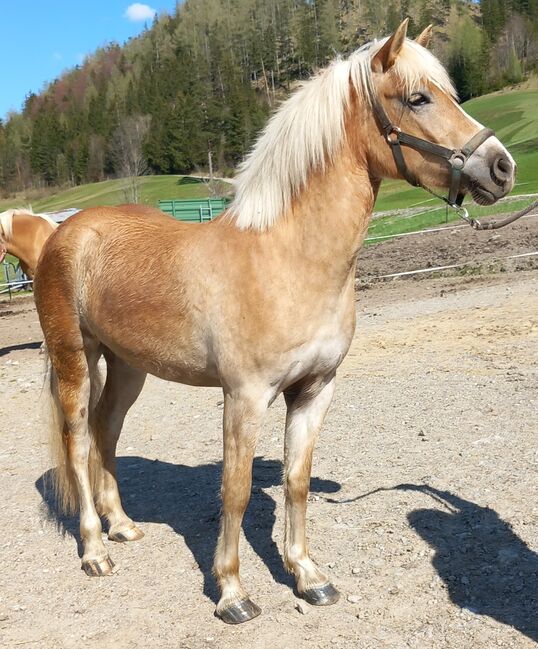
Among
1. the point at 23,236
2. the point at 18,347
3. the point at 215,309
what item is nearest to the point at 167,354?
the point at 215,309

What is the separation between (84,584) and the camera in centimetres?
369

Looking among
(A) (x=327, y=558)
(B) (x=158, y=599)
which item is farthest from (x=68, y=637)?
(A) (x=327, y=558)

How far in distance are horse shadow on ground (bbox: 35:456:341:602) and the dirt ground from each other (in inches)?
0.6

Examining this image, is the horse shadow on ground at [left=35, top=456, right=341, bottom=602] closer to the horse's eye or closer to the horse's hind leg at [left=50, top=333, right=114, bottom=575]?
the horse's hind leg at [left=50, top=333, right=114, bottom=575]

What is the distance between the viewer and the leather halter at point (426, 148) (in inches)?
109

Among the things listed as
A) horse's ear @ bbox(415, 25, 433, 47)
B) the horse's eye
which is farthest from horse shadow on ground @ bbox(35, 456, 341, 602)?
horse's ear @ bbox(415, 25, 433, 47)

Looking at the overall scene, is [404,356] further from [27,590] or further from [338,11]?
[338,11]

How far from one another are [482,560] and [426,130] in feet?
7.17

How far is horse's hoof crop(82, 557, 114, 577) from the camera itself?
3.78m

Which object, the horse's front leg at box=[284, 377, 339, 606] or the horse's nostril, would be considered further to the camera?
the horse's front leg at box=[284, 377, 339, 606]

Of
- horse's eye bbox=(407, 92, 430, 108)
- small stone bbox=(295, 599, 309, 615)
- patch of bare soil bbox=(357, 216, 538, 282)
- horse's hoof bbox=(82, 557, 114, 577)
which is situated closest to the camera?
horse's eye bbox=(407, 92, 430, 108)

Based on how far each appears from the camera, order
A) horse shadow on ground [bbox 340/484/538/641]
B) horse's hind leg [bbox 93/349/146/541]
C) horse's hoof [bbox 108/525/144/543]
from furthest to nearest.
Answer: horse's hind leg [bbox 93/349/146/541] < horse's hoof [bbox 108/525/144/543] < horse shadow on ground [bbox 340/484/538/641]

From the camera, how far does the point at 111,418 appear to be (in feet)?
14.1

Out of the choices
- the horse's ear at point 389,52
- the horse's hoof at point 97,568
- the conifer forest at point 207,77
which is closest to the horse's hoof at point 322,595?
the horse's hoof at point 97,568
